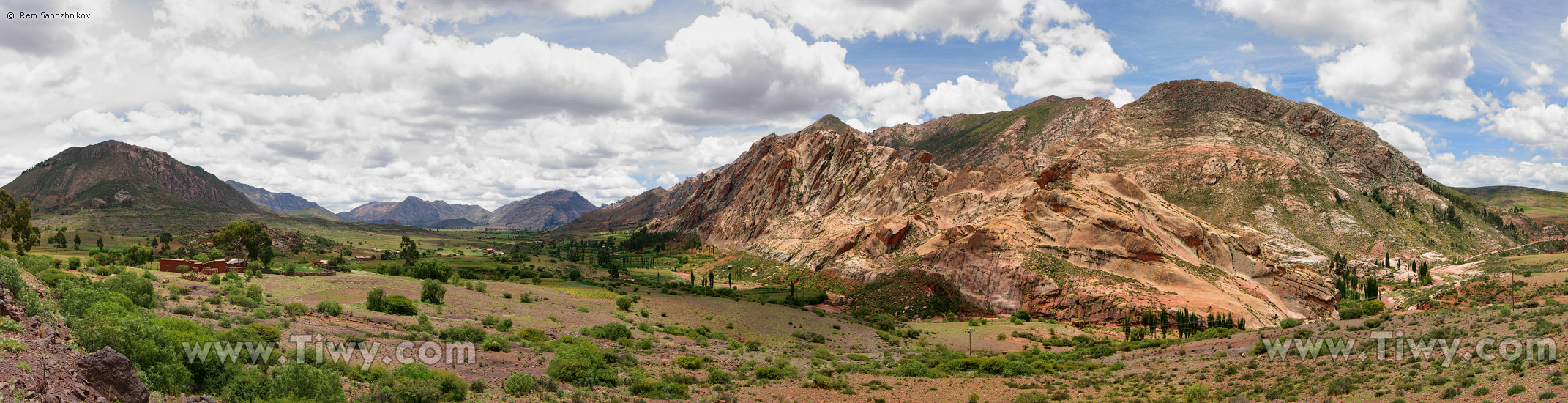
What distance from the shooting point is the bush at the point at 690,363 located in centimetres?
4050

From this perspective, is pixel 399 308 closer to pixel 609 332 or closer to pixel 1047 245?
pixel 609 332

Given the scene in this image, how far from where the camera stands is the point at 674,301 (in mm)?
85625

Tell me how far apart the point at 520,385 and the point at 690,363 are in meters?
13.9

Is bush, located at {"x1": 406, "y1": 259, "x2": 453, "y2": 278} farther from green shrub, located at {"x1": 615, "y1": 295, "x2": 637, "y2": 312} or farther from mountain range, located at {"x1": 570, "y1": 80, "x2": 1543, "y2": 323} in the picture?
mountain range, located at {"x1": 570, "y1": 80, "x2": 1543, "y2": 323}

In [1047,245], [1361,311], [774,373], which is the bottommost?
[774,373]

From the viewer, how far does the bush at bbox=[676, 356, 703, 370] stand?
40500 mm

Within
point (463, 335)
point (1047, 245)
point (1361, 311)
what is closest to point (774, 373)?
point (463, 335)

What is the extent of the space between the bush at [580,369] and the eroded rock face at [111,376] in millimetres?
16823

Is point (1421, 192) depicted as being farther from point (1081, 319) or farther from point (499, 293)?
point (499, 293)

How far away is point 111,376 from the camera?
49.2 feet

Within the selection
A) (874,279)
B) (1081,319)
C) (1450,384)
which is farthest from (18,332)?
A: (874,279)

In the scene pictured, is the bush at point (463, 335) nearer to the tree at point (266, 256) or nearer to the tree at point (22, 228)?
the tree at point (22, 228)

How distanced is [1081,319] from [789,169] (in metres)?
125

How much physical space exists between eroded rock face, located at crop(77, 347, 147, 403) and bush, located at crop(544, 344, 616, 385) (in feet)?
55.2
